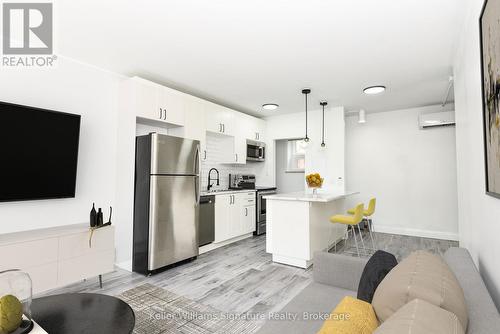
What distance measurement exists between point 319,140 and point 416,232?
272 cm

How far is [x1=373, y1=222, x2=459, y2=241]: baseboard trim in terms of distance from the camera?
511 cm

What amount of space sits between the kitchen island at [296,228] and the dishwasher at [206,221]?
102cm

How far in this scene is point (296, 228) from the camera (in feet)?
11.7

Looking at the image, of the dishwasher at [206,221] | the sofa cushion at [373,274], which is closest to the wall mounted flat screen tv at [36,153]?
the dishwasher at [206,221]

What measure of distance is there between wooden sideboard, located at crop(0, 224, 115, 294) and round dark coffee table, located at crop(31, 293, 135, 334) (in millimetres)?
896

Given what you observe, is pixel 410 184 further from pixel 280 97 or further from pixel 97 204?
pixel 97 204

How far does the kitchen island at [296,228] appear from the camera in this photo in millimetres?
3461

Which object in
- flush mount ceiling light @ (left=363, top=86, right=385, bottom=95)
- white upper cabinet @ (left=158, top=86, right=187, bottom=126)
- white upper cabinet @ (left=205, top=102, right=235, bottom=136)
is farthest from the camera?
white upper cabinet @ (left=205, top=102, right=235, bottom=136)

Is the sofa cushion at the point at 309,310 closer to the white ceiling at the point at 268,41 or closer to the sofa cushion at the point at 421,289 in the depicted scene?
the sofa cushion at the point at 421,289

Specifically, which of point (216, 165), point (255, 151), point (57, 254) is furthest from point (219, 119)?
point (57, 254)

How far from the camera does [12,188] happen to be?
2562 millimetres

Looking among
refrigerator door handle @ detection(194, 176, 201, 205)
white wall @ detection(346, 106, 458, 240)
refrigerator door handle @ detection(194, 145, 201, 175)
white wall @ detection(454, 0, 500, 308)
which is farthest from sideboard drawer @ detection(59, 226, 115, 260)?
white wall @ detection(346, 106, 458, 240)

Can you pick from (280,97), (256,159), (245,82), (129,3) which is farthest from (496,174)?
(256,159)

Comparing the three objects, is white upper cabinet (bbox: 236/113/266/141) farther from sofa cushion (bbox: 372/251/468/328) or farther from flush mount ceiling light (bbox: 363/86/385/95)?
sofa cushion (bbox: 372/251/468/328)
